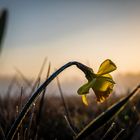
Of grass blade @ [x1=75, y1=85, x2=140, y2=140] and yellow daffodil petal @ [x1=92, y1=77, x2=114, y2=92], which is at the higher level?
yellow daffodil petal @ [x1=92, y1=77, x2=114, y2=92]

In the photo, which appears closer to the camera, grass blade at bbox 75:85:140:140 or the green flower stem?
grass blade at bbox 75:85:140:140

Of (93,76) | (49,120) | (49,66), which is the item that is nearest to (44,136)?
(49,120)

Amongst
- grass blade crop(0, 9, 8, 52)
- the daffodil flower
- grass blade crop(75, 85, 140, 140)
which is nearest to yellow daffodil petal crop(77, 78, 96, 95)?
the daffodil flower

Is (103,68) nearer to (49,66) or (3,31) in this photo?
(49,66)

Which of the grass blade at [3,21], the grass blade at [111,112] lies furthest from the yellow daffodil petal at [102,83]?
the grass blade at [3,21]

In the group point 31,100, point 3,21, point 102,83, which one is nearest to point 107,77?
point 102,83

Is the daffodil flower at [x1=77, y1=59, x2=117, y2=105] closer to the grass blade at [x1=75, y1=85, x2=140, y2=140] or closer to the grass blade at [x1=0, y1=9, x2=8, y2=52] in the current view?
the grass blade at [x1=75, y1=85, x2=140, y2=140]

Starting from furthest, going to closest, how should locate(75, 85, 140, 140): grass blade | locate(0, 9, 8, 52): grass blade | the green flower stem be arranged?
locate(0, 9, 8, 52): grass blade → the green flower stem → locate(75, 85, 140, 140): grass blade

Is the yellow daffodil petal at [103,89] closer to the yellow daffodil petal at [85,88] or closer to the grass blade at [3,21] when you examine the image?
the yellow daffodil petal at [85,88]
